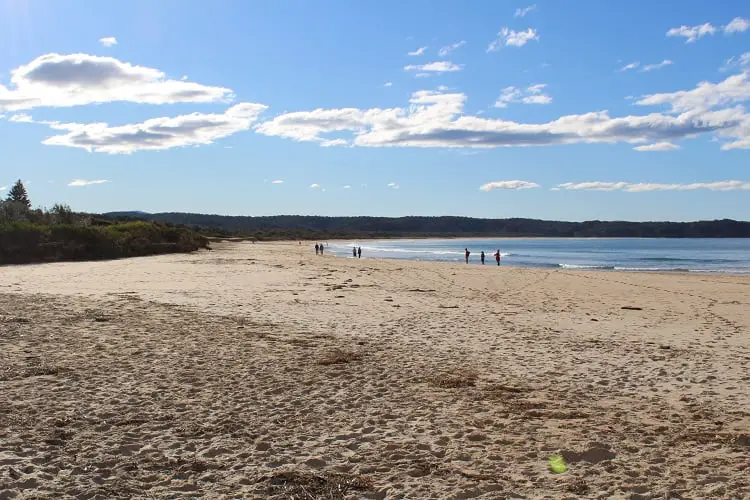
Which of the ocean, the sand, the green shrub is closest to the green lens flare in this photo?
the sand

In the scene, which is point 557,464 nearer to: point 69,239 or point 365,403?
point 365,403

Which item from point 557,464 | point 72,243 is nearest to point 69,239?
point 72,243

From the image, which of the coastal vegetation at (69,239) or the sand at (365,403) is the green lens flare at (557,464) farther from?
the coastal vegetation at (69,239)

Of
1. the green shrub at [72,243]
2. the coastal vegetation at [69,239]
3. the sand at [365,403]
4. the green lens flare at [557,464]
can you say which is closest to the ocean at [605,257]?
the coastal vegetation at [69,239]

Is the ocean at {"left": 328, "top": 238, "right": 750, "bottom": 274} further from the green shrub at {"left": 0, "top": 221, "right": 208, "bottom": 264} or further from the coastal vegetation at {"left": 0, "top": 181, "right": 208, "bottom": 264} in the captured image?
the green shrub at {"left": 0, "top": 221, "right": 208, "bottom": 264}

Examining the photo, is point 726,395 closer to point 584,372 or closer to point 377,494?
point 584,372

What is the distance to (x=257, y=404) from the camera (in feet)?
21.6

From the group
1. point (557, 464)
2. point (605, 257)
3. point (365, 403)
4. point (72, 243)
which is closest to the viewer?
point (557, 464)

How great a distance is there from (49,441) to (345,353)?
180 inches

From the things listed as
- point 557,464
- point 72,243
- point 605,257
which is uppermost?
point 72,243

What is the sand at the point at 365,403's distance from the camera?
4.68 meters

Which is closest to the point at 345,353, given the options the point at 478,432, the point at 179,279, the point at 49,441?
the point at 478,432

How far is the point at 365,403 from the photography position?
670 centimetres

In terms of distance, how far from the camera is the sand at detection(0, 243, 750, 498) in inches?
184
